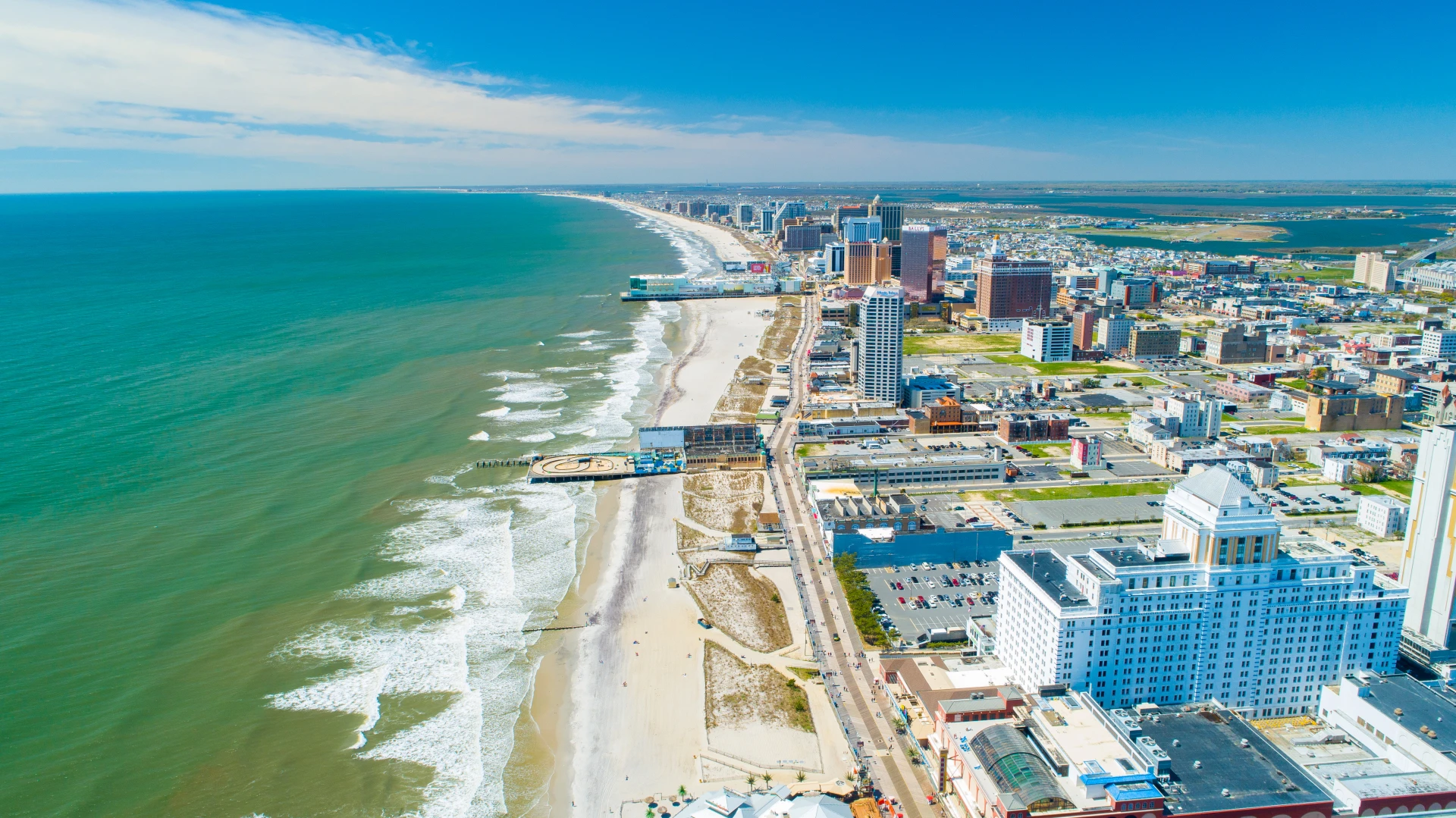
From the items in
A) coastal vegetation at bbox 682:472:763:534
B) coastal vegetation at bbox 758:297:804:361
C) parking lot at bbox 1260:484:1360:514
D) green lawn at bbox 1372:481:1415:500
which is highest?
coastal vegetation at bbox 758:297:804:361

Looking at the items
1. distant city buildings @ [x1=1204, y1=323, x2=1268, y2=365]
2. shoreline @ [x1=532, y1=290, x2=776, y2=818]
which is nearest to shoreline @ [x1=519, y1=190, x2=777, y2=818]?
shoreline @ [x1=532, y1=290, x2=776, y2=818]

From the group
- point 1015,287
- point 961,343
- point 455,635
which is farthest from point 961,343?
point 455,635

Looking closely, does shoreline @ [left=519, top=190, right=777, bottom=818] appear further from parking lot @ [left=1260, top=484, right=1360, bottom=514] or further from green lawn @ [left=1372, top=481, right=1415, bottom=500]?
green lawn @ [left=1372, top=481, right=1415, bottom=500]

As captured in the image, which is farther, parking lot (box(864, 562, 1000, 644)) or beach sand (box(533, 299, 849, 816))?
parking lot (box(864, 562, 1000, 644))

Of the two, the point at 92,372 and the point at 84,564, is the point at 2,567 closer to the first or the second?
the point at 84,564

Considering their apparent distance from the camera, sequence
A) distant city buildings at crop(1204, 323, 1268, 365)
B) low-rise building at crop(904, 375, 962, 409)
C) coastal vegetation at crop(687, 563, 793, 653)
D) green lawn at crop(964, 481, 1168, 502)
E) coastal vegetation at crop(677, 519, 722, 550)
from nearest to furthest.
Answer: coastal vegetation at crop(687, 563, 793, 653), coastal vegetation at crop(677, 519, 722, 550), green lawn at crop(964, 481, 1168, 502), low-rise building at crop(904, 375, 962, 409), distant city buildings at crop(1204, 323, 1268, 365)

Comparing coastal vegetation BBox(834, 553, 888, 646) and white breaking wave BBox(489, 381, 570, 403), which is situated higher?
white breaking wave BBox(489, 381, 570, 403)

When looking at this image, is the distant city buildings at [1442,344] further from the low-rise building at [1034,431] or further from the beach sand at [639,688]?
the beach sand at [639,688]

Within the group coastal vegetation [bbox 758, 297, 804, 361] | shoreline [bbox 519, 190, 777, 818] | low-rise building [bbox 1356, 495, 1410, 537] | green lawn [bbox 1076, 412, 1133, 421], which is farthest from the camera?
coastal vegetation [bbox 758, 297, 804, 361]
